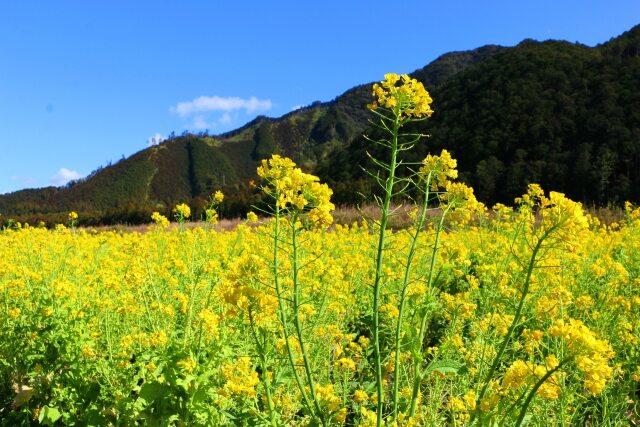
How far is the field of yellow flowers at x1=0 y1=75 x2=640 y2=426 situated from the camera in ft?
5.95

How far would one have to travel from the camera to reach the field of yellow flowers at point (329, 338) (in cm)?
181

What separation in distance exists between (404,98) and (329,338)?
2286 millimetres

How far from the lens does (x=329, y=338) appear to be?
3.65 meters

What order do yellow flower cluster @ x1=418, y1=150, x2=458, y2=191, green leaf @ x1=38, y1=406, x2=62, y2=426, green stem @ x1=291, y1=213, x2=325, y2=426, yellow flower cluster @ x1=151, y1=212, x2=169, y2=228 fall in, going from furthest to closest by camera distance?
yellow flower cluster @ x1=151, y1=212, x2=169, y2=228
green leaf @ x1=38, y1=406, x2=62, y2=426
yellow flower cluster @ x1=418, y1=150, x2=458, y2=191
green stem @ x1=291, y1=213, x2=325, y2=426

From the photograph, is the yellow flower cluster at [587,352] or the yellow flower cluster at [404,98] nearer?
the yellow flower cluster at [587,352]

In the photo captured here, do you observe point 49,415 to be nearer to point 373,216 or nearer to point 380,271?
point 380,271

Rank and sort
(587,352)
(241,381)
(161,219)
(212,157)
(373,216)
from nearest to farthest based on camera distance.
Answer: (587,352)
(241,381)
(161,219)
(373,216)
(212,157)

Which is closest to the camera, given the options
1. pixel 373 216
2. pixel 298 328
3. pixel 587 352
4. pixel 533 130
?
pixel 587 352

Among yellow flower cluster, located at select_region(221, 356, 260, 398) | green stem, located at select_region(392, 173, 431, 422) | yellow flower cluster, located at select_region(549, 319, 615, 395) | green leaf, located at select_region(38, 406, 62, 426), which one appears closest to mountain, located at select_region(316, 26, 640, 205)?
green leaf, located at select_region(38, 406, 62, 426)

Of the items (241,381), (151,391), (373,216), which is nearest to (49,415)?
(151,391)

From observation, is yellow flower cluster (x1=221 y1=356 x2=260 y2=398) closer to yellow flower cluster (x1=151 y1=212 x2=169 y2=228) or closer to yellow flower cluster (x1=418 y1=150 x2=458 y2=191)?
yellow flower cluster (x1=418 y1=150 x2=458 y2=191)

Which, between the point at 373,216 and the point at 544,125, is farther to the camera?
the point at 544,125

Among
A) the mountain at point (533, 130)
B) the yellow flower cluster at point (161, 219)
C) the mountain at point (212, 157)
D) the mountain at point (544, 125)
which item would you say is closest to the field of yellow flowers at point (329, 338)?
the yellow flower cluster at point (161, 219)

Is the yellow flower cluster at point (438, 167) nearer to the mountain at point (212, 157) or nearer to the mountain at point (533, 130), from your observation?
the mountain at point (533, 130)
